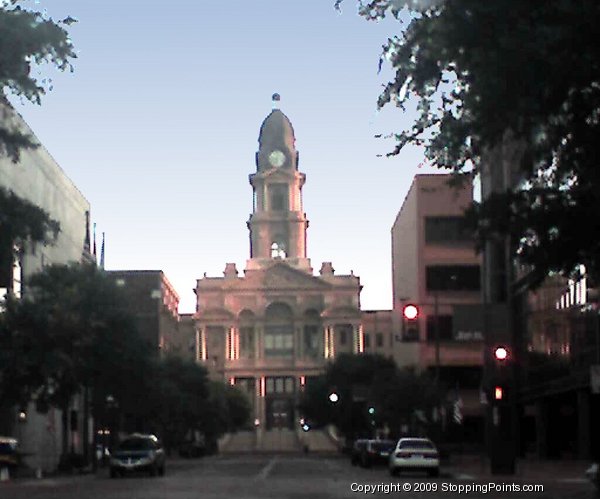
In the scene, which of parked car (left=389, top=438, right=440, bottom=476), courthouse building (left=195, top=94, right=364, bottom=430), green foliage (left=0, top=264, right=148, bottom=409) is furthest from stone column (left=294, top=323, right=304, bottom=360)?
parked car (left=389, top=438, right=440, bottom=476)

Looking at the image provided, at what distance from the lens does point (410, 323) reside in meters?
32.9

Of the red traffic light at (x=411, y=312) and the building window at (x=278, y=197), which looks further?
the building window at (x=278, y=197)

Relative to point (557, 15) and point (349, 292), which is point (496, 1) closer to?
point (557, 15)

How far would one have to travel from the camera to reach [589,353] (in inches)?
2281

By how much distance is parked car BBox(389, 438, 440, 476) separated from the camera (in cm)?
4822

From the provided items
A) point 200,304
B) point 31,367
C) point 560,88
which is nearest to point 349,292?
point 200,304

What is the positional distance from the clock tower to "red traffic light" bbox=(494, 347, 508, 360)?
5778 inches

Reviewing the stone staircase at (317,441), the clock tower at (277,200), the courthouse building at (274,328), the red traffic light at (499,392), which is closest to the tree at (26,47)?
the red traffic light at (499,392)

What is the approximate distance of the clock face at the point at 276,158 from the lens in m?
191

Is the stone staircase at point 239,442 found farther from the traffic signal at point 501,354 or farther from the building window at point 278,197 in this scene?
the traffic signal at point 501,354

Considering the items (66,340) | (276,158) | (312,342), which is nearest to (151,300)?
(312,342)

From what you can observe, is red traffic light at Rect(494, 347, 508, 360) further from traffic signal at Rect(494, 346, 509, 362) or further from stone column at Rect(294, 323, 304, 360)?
stone column at Rect(294, 323, 304, 360)

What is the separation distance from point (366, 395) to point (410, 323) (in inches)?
2549

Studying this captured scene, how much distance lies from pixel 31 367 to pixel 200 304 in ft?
379
